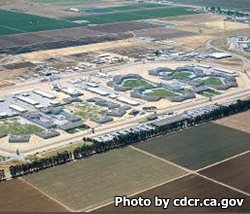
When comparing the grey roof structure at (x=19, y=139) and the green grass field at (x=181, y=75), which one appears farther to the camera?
the green grass field at (x=181, y=75)

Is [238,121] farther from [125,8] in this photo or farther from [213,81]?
[125,8]

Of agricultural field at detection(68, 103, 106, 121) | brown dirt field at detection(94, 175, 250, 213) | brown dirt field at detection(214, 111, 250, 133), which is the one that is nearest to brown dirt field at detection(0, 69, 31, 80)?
agricultural field at detection(68, 103, 106, 121)

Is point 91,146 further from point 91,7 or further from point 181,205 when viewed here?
point 91,7

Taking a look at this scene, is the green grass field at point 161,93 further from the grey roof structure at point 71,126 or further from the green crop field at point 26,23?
the green crop field at point 26,23

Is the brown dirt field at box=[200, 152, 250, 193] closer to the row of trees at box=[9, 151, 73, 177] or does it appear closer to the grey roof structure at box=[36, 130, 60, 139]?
the row of trees at box=[9, 151, 73, 177]

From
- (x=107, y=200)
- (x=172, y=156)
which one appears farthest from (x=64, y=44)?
(x=107, y=200)

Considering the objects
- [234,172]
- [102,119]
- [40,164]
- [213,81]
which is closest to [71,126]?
[102,119]

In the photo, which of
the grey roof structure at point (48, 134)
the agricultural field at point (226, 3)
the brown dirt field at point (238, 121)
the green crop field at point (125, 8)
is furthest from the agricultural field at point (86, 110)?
the agricultural field at point (226, 3)
